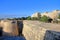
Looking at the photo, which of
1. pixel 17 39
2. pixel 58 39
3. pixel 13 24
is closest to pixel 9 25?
pixel 13 24

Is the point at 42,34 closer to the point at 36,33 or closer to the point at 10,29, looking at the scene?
the point at 36,33

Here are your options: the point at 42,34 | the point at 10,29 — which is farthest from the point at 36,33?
the point at 10,29

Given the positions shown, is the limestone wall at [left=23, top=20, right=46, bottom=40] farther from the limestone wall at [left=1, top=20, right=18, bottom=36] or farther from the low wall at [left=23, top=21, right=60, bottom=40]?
the limestone wall at [left=1, top=20, right=18, bottom=36]

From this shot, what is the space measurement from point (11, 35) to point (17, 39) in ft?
11.6

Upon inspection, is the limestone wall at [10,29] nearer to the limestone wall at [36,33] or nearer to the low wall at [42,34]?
the limestone wall at [36,33]

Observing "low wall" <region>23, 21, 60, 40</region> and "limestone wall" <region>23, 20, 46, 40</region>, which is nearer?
"low wall" <region>23, 21, 60, 40</region>

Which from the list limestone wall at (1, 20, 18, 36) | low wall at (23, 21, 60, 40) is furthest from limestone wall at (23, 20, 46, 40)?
limestone wall at (1, 20, 18, 36)

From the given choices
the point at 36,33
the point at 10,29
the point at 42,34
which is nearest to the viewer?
the point at 42,34

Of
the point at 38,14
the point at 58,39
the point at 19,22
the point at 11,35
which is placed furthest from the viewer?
the point at 38,14

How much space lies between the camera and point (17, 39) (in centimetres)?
2161

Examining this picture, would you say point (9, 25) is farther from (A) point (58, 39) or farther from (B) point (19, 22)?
(A) point (58, 39)

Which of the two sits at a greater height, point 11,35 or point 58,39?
point 58,39

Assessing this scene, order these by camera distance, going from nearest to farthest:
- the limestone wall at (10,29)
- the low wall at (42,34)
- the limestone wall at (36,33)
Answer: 1. the low wall at (42,34)
2. the limestone wall at (36,33)
3. the limestone wall at (10,29)

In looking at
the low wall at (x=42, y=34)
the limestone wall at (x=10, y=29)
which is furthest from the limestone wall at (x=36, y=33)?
the limestone wall at (x=10, y=29)
